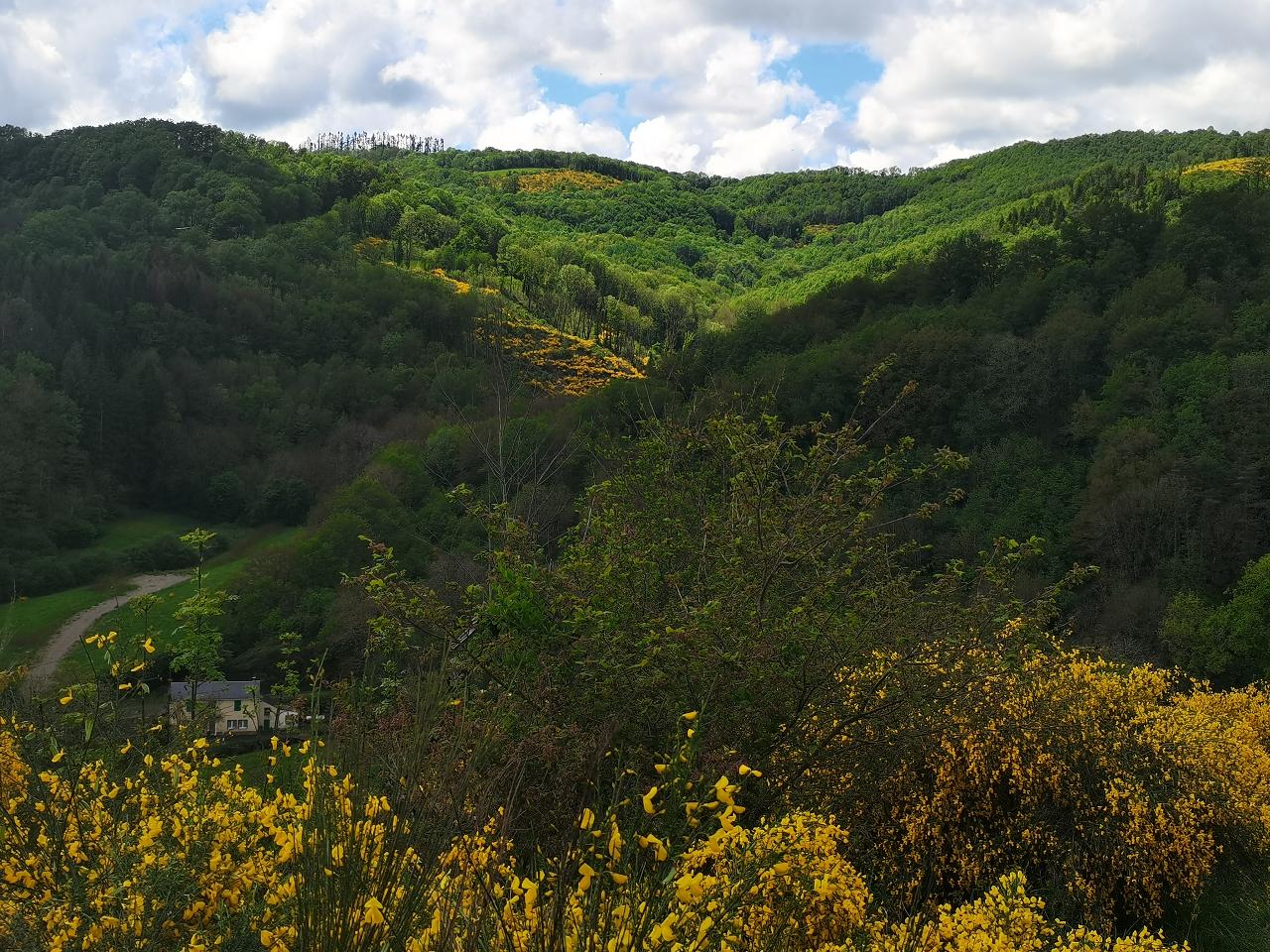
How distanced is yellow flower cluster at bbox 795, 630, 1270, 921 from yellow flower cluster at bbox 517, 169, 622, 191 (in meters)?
122

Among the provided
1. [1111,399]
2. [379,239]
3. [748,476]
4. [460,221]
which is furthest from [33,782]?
[460,221]

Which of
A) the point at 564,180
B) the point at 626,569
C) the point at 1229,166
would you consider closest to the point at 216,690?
the point at 626,569

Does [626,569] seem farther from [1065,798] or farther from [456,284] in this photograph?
[456,284]

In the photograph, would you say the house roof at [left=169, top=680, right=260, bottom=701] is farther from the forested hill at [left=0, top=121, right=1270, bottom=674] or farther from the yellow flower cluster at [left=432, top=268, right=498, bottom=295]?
the yellow flower cluster at [left=432, top=268, right=498, bottom=295]

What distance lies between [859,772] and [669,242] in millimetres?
107694

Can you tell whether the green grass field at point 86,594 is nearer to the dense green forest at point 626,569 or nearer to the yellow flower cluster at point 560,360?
the dense green forest at point 626,569

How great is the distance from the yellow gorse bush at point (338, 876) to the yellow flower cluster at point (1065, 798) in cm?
313

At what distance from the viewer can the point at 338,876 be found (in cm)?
249

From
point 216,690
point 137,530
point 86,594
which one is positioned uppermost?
point 137,530

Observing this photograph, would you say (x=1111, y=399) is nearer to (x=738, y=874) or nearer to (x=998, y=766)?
(x=998, y=766)

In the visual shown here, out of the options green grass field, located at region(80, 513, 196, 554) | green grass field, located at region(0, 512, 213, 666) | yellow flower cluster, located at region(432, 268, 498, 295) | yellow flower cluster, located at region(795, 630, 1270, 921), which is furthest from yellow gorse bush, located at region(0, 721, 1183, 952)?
yellow flower cluster, located at region(432, 268, 498, 295)

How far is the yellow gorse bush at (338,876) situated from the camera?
241cm

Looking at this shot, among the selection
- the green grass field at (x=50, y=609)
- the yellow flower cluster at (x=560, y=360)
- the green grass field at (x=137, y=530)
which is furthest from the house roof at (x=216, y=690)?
the yellow flower cluster at (x=560, y=360)

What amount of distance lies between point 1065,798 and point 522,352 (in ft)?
150
